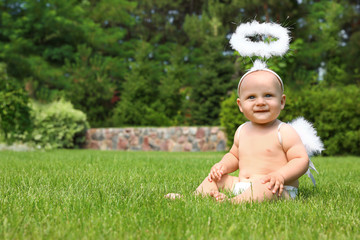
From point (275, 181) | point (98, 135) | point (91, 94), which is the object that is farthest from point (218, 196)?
point (91, 94)

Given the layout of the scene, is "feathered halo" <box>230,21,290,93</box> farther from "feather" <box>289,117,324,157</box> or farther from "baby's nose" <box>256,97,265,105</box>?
"feather" <box>289,117,324,157</box>

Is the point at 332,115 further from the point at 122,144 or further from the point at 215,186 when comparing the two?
the point at 215,186

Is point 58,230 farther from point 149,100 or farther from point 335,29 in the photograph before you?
point 335,29

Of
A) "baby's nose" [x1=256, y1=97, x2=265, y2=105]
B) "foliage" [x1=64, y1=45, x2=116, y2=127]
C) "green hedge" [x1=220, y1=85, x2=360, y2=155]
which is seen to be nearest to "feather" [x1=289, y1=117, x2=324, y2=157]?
"baby's nose" [x1=256, y1=97, x2=265, y2=105]

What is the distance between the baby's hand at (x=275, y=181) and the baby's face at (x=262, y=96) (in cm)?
49

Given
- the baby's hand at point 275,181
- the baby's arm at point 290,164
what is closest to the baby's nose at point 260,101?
the baby's arm at point 290,164

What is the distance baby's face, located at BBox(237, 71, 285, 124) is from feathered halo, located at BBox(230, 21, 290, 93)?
0.22 meters

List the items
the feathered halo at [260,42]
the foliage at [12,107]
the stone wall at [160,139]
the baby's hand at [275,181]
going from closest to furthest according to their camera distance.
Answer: the baby's hand at [275,181] → the feathered halo at [260,42] → the foliage at [12,107] → the stone wall at [160,139]

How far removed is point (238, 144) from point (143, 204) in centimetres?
108

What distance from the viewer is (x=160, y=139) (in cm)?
1348

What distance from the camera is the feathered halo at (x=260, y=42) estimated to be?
315cm

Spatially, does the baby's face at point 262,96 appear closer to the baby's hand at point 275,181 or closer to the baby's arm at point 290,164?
the baby's arm at point 290,164

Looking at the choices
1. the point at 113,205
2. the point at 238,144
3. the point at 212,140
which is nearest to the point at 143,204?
the point at 113,205

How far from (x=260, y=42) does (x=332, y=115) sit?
7.70 meters
